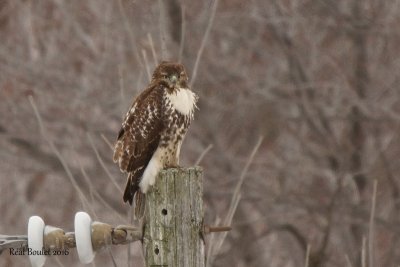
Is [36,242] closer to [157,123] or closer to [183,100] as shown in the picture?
[157,123]

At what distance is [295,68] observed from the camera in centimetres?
1129

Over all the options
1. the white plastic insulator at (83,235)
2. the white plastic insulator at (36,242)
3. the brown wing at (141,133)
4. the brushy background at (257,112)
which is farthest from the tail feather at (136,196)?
the brushy background at (257,112)

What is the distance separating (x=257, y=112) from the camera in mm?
11625

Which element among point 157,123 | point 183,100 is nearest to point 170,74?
point 183,100

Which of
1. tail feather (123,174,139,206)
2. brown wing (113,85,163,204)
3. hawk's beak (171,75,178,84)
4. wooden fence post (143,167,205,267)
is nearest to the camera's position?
wooden fence post (143,167,205,267)

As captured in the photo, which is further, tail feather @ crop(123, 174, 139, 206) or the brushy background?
the brushy background

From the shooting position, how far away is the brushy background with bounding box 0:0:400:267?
1113cm

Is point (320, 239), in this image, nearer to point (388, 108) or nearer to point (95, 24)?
point (388, 108)

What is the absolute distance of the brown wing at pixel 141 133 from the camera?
629cm

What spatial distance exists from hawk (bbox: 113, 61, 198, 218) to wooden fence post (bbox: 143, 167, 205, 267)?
1199 mm

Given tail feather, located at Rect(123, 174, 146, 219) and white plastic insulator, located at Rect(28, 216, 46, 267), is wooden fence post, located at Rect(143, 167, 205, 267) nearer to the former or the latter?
white plastic insulator, located at Rect(28, 216, 46, 267)

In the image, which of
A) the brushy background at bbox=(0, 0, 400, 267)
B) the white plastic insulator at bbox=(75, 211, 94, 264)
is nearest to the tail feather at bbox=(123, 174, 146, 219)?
the white plastic insulator at bbox=(75, 211, 94, 264)

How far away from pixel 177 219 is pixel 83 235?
1.20 feet

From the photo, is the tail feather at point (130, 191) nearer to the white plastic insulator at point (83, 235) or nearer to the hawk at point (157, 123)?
the hawk at point (157, 123)
